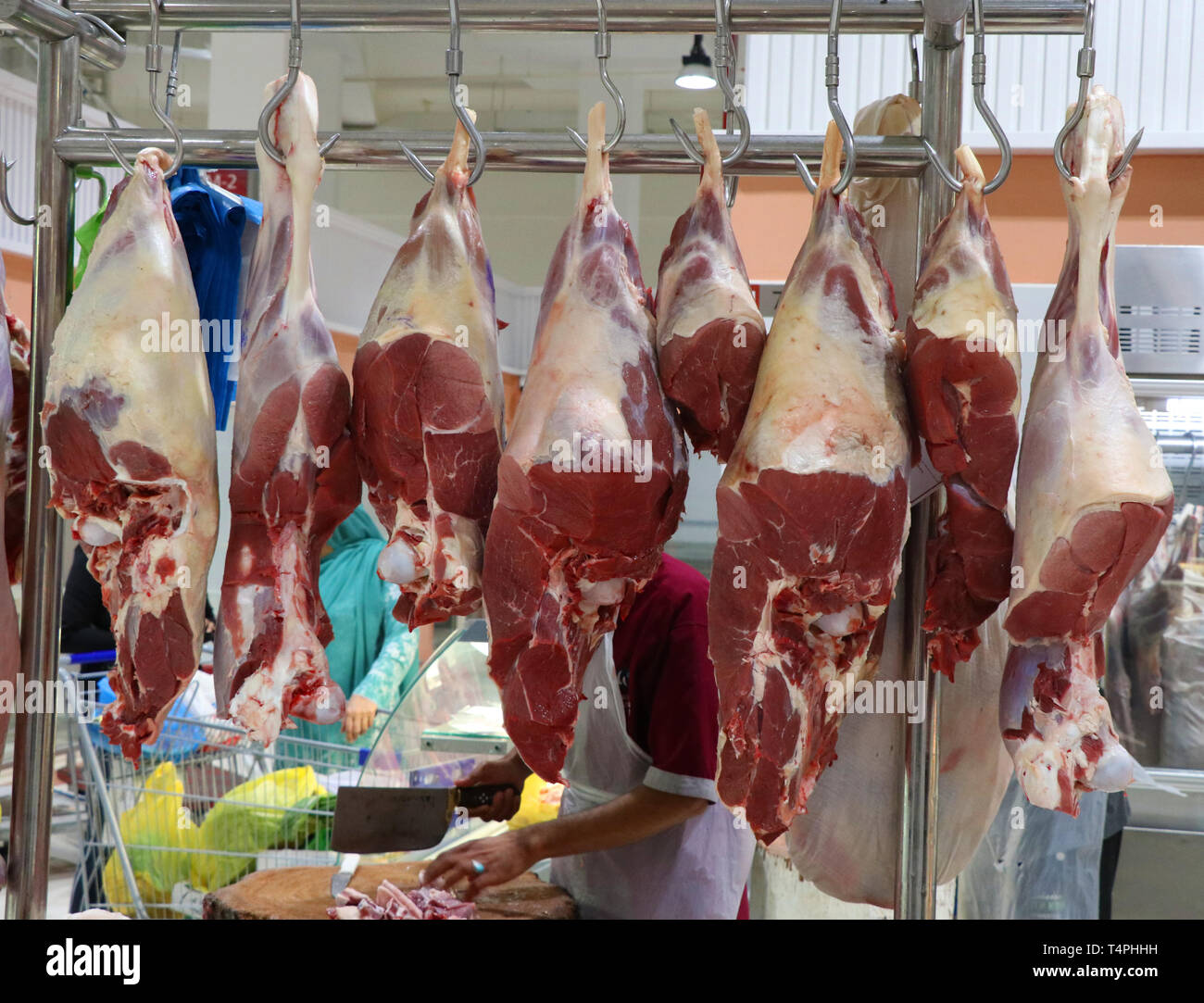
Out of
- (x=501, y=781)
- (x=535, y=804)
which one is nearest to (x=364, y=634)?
(x=535, y=804)

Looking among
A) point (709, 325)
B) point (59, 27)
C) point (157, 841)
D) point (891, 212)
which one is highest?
point (59, 27)

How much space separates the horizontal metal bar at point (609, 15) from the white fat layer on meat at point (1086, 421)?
0.19 m

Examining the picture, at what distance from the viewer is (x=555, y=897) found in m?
2.35

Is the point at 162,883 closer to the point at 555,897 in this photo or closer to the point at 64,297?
the point at 555,897

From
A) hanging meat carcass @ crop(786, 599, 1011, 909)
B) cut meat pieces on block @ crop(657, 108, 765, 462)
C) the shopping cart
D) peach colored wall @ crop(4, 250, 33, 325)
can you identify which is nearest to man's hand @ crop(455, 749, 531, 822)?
the shopping cart

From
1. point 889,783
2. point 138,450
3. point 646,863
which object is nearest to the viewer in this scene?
point 138,450

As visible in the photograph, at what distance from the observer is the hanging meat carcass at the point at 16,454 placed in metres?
1.57

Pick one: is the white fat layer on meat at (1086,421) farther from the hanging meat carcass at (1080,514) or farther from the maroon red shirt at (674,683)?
the maroon red shirt at (674,683)

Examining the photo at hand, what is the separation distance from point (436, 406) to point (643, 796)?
126cm

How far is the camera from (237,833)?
8.96ft

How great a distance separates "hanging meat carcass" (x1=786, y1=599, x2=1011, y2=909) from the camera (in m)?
1.63

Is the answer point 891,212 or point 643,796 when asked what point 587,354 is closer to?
point 891,212

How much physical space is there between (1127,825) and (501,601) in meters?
2.67
